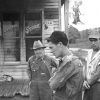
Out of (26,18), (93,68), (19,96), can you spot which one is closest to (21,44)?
(26,18)

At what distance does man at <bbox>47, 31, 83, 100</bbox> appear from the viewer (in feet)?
9.79

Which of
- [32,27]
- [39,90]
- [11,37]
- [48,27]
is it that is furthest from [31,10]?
[39,90]

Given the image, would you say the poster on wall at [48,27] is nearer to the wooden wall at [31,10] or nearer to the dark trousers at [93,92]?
the wooden wall at [31,10]

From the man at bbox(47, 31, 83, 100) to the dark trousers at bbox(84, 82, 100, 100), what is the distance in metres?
1.00

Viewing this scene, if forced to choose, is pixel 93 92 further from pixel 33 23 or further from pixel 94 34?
pixel 33 23

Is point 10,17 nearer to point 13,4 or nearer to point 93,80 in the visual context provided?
point 13,4

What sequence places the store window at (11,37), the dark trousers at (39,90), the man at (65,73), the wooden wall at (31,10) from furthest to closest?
1. the store window at (11,37)
2. the wooden wall at (31,10)
3. the dark trousers at (39,90)
4. the man at (65,73)

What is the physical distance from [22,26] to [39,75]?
119 inches

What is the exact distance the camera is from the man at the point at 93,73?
4.03 metres

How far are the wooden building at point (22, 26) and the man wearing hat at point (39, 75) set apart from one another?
8.28 ft

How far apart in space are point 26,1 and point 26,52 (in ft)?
5.25

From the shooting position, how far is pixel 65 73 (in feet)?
9.73

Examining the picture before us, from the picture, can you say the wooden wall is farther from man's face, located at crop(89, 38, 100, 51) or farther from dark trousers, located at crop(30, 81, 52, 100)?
man's face, located at crop(89, 38, 100, 51)

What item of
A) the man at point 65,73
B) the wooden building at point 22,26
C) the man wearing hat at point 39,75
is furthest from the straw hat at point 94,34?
the wooden building at point 22,26
